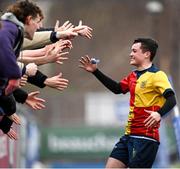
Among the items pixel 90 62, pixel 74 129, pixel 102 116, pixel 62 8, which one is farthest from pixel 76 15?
pixel 90 62

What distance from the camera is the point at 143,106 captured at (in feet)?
34.7

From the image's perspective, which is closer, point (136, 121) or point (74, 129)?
point (136, 121)

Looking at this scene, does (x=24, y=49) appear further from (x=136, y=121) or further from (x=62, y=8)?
(x=62, y=8)

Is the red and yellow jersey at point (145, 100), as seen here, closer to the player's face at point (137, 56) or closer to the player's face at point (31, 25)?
the player's face at point (137, 56)

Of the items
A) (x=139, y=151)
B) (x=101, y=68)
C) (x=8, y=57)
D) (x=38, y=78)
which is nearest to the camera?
(x=8, y=57)

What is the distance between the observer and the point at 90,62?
1103cm

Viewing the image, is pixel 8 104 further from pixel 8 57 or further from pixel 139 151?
pixel 139 151

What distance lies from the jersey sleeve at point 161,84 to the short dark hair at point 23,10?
1.55 metres

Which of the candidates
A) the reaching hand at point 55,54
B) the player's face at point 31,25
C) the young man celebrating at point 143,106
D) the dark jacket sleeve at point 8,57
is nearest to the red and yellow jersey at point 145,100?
the young man celebrating at point 143,106

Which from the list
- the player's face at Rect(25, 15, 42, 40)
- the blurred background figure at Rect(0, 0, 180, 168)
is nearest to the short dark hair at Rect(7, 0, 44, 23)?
the player's face at Rect(25, 15, 42, 40)

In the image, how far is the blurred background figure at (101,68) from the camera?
103 feet

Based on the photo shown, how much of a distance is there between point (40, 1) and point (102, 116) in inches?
331

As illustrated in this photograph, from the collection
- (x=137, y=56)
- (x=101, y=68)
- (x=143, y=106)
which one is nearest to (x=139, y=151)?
(x=143, y=106)

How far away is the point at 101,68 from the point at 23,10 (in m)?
35.7
